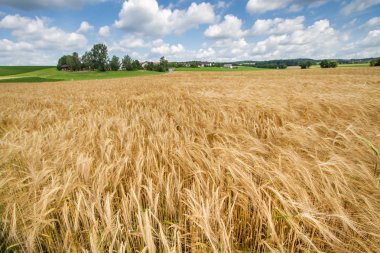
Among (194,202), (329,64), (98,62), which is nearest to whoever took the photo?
(194,202)

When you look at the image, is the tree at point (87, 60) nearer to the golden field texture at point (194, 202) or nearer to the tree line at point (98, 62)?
the tree line at point (98, 62)

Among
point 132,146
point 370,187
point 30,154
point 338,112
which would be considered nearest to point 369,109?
point 338,112

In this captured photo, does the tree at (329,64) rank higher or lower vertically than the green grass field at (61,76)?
higher

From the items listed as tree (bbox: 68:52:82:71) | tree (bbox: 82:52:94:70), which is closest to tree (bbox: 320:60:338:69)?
tree (bbox: 82:52:94:70)

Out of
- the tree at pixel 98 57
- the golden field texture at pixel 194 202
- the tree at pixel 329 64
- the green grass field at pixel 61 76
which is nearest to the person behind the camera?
the golden field texture at pixel 194 202

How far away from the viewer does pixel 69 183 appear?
1.27 meters

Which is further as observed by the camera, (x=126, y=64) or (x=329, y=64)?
(x=126, y=64)

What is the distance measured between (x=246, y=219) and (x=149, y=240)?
0.60 metres

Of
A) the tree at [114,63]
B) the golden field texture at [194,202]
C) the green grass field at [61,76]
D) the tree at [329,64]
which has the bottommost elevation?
the golden field texture at [194,202]

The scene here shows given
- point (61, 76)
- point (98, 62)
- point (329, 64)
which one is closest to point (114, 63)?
point (98, 62)

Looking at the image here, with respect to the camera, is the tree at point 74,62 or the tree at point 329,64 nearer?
the tree at point 329,64

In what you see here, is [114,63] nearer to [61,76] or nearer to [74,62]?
[74,62]

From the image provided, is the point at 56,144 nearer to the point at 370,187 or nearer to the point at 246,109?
the point at 370,187

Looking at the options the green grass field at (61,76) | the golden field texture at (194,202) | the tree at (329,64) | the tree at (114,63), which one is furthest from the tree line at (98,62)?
the golden field texture at (194,202)
